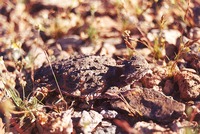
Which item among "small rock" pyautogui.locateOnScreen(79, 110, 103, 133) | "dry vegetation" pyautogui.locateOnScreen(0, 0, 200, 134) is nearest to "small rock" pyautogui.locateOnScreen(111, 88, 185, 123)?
"dry vegetation" pyautogui.locateOnScreen(0, 0, 200, 134)

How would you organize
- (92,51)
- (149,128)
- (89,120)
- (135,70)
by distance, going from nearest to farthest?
(149,128) < (89,120) < (135,70) < (92,51)

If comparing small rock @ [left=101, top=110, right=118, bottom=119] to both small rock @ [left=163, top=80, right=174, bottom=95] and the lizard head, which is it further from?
small rock @ [left=163, top=80, right=174, bottom=95]

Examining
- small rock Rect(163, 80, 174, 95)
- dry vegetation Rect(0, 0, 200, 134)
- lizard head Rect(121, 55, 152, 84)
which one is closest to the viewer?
dry vegetation Rect(0, 0, 200, 134)

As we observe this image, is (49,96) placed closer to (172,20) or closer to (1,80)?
(1,80)

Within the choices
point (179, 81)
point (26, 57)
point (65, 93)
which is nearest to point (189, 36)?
point (179, 81)

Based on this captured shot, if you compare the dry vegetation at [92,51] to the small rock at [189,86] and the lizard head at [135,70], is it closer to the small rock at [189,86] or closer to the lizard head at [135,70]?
the small rock at [189,86]

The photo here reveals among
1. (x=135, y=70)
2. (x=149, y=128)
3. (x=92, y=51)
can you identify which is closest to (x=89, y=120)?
(x=149, y=128)

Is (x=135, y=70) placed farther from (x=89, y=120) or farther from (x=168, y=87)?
(x=89, y=120)

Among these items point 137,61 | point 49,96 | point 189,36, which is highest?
point 189,36

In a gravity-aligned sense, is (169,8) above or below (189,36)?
above
